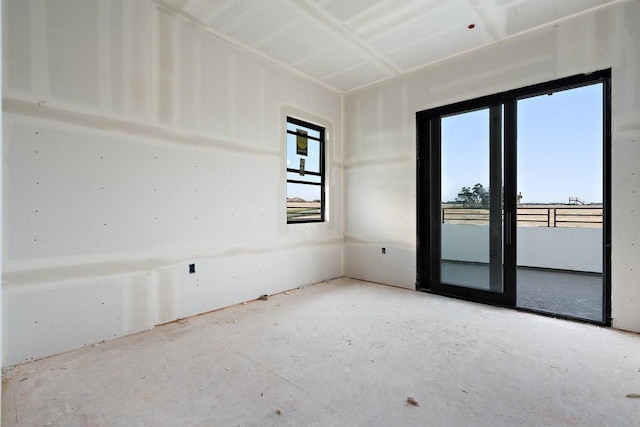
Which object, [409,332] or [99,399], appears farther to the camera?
[409,332]

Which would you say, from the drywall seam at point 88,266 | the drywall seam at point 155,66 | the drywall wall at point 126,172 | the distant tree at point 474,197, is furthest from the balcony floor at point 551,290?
the drywall seam at point 155,66

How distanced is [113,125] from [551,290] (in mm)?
5466

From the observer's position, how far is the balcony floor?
3285mm

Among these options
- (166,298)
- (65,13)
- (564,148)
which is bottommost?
(166,298)

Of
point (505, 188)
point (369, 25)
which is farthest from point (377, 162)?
point (369, 25)

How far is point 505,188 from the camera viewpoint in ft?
10.9

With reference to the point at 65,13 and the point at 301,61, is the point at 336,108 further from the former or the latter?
the point at 65,13

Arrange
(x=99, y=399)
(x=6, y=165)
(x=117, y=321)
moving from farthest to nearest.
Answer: (x=117, y=321), (x=6, y=165), (x=99, y=399)

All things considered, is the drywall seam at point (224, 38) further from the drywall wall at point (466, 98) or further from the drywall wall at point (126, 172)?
the drywall wall at point (466, 98)

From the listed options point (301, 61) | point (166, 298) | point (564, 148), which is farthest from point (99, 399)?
point (564, 148)

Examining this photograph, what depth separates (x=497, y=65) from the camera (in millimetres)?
3359

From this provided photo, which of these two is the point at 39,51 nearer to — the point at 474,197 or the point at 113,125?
the point at 113,125

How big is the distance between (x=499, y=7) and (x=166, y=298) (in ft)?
13.7

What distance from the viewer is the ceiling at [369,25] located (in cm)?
273
